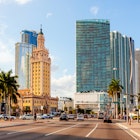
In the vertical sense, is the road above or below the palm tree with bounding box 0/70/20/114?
below

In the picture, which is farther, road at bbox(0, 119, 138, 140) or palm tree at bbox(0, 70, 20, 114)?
palm tree at bbox(0, 70, 20, 114)

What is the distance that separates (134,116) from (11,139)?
96.2 metres

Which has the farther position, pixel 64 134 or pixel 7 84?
pixel 7 84

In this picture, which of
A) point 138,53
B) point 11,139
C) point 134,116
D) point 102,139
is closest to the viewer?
point 11,139

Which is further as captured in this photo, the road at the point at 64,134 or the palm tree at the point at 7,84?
the palm tree at the point at 7,84

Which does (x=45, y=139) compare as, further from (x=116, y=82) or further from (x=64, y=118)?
(x=116, y=82)

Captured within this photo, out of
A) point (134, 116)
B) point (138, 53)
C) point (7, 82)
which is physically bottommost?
point (134, 116)

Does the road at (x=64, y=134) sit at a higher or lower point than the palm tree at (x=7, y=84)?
lower

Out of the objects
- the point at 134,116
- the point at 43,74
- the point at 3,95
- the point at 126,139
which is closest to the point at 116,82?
the point at 134,116

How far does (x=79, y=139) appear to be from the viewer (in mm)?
23734

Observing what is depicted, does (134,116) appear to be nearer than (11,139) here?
No

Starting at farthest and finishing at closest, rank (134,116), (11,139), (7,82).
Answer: (134,116), (7,82), (11,139)

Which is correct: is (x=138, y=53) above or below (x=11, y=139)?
above

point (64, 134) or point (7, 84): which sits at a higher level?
point (7, 84)
